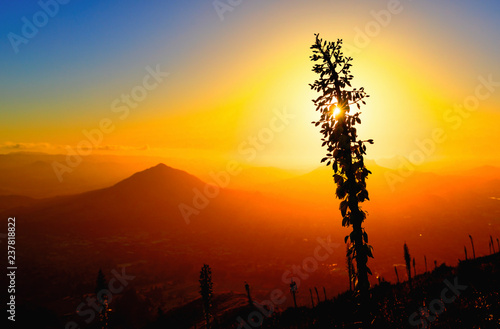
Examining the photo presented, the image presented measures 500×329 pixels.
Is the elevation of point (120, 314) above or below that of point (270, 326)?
below

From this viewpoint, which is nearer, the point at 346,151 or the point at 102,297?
the point at 346,151

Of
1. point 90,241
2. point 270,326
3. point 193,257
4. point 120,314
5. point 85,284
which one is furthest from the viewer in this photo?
point 90,241

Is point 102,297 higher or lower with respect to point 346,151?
lower

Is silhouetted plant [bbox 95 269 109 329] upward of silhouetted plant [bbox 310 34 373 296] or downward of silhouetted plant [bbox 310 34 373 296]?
downward

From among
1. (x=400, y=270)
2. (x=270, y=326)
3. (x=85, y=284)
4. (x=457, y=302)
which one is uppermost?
(x=457, y=302)

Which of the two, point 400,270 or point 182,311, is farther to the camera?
point 400,270

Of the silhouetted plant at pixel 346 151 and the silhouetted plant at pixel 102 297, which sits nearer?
the silhouetted plant at pixel 346 151

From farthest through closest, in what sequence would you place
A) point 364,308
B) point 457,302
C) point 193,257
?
point 193,257, point 457,302, point 364,308

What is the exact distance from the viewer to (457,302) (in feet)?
58.6

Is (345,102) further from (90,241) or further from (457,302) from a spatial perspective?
(90,241)

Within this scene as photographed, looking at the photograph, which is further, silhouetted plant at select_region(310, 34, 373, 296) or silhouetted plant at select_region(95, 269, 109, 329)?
silhouetted plant at select_region(95, 269, 109, 329)

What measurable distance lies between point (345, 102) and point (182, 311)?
6685 cm

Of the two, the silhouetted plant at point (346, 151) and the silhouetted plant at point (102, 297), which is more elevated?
the silhouetted plant at point (346, 151)

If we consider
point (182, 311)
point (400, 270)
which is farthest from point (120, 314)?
point (400, 270)
